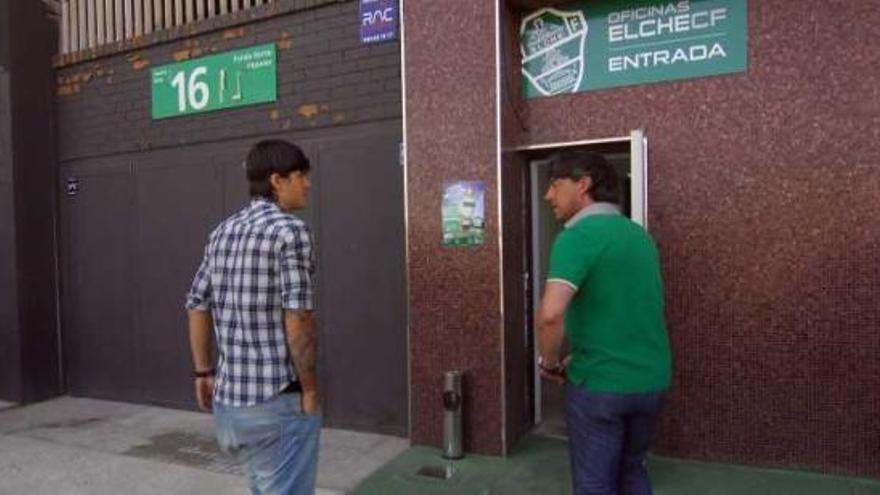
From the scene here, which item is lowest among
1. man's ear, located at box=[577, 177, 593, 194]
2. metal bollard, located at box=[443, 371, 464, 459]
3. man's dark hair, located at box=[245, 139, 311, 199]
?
metal bollard, located at box=[443, 371, 464, 459]

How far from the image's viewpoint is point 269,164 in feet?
9.29

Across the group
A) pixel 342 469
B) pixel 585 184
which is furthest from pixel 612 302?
pixel 342 469

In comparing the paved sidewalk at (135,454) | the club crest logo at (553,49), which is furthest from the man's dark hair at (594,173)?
the paved sidewalk at (135,454)

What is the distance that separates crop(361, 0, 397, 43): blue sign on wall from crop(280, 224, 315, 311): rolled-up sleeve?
3015 millimetres

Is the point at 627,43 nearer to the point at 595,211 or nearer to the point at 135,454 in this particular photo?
the point at 595,211

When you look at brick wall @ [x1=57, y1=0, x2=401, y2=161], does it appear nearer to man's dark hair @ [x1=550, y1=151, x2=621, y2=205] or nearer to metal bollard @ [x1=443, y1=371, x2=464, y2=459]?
metal bollard @ [x1=443, y1=371, x2=464, y2=459]

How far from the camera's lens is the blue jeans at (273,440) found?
2738 mm

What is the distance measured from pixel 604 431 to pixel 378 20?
11.8 feet

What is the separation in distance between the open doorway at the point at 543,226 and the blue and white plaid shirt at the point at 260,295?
2.51m

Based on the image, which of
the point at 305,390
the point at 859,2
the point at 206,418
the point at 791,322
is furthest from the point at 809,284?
the point at 206,418

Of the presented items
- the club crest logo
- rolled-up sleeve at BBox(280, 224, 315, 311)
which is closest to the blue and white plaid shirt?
rolled-up sleeve at BBox(280, 224, 315, 311)

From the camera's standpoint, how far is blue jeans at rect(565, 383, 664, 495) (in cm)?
275

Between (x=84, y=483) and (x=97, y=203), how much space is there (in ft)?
10.1

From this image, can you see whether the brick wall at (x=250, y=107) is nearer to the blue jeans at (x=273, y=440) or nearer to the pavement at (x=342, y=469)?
the pavement at (x=342, y=469)
